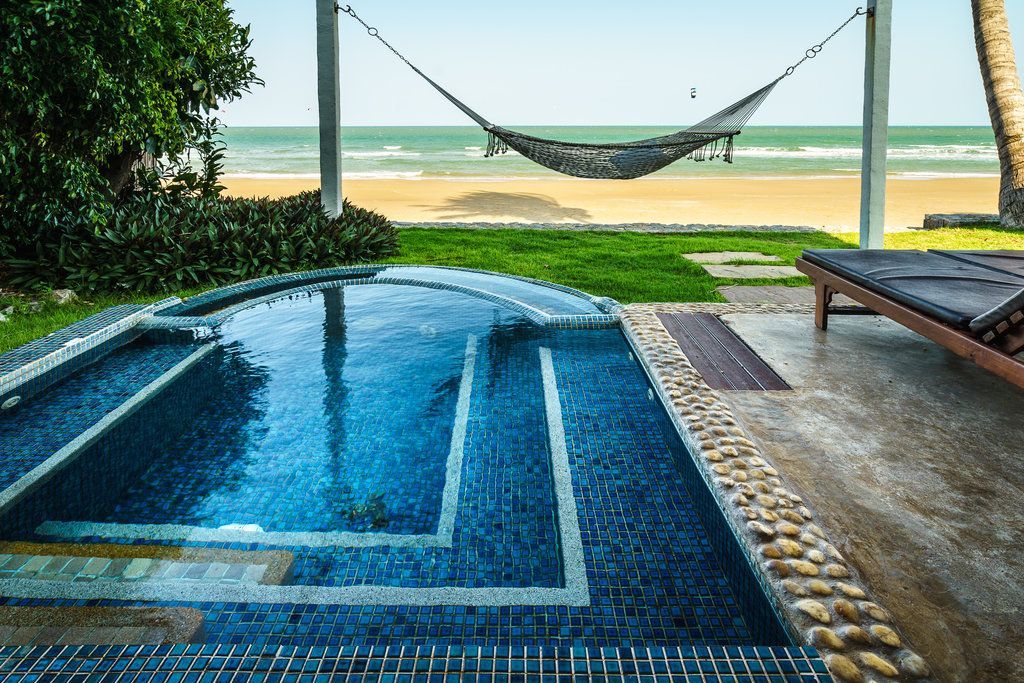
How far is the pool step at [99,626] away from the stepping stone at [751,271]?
4000 millimetres

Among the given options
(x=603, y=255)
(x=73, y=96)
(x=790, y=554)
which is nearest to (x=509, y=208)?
(x=603, y=255)

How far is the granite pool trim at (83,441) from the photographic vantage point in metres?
1.95

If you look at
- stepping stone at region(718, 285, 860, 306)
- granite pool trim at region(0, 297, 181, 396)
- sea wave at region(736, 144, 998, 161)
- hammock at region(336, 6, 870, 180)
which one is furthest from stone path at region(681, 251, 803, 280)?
sea wave at region(736, 144, 998, 161)

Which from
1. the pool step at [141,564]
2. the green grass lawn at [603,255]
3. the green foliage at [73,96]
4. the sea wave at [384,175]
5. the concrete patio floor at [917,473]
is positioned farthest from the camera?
the sea wave at [384,175]

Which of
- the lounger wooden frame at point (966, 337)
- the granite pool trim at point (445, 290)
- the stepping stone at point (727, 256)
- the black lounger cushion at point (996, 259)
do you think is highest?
the black lounger cushion at point (996, 259)

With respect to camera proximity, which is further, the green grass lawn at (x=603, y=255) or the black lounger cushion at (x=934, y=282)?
the green grass lawn at (x=603, y=255)

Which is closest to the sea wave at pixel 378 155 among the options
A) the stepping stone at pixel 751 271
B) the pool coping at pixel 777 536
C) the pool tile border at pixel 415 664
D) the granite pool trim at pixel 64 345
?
the stepping stone at pixel 751 271

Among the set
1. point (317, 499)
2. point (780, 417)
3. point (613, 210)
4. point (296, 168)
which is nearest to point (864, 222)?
point (780, 417)

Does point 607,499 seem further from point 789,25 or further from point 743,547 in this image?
point 789,25

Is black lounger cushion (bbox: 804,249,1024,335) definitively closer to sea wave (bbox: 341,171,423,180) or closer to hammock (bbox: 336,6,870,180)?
hammock (bbox: 336,6,870,180)

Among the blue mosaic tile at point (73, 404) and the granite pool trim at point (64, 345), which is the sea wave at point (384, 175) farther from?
the blue mosaic tile at point (73, 404)

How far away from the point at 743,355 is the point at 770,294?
1540mm

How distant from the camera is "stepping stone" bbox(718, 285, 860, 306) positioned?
400 cm

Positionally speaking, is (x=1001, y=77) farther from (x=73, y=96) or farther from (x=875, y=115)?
(x=73, y=96)
